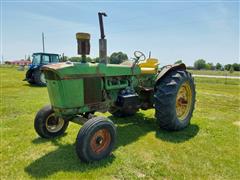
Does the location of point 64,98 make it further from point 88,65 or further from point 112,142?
point 112,142

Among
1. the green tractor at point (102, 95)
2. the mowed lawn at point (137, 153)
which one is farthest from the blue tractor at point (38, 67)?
the green tractor at point (102, 95)

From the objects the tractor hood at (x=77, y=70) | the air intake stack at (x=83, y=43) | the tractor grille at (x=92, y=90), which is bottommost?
the tractor grille at (x=92, y=90)

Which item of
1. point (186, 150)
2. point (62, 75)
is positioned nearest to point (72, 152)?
point (62, 75)

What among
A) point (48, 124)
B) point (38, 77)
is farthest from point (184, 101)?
point (38, 77)

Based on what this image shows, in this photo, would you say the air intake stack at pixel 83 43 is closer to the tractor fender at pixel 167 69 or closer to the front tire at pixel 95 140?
the front tire at pixel 95 140

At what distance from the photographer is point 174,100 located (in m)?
4.41

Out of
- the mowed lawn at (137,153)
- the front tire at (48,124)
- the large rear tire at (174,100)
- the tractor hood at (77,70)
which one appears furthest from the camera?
the large rear tire at (174,100)

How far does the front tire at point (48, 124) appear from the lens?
4078mm

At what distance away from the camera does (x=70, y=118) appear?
12.7ft

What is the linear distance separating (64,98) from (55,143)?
44.7 inches

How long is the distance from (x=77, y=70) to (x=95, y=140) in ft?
3.83

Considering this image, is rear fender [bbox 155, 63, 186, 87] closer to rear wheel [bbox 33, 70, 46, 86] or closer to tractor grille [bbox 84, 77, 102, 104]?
tractor grille [bbox 84, 77, 102, 104]

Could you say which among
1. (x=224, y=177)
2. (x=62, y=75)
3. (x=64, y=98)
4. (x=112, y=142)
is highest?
(x=62, y=75)

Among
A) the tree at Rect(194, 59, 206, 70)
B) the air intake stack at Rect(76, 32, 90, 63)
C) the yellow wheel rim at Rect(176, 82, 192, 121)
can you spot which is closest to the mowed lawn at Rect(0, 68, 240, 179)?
the yellow wheel rim at Rect(176, 82, 192, 121)
